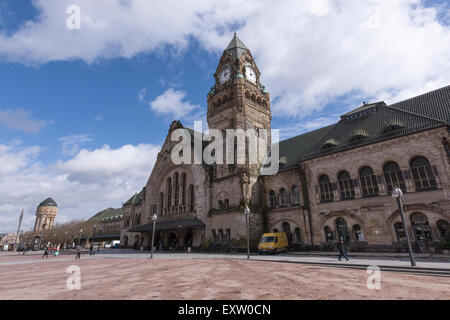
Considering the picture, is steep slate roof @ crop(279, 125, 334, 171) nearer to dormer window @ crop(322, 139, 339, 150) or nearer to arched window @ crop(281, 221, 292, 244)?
dormer window @ crop(322, 139, 339, 150)

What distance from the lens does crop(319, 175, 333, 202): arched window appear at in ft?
81.5

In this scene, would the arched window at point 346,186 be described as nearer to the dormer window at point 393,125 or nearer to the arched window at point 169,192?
the dormer window at point 393,125

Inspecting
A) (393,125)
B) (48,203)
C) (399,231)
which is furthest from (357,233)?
(48,203)

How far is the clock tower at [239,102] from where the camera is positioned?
3278cm

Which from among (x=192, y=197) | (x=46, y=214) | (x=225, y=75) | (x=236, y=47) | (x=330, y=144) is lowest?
(x=192, y=197)

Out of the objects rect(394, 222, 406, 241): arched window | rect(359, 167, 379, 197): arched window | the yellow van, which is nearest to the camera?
rect(394, 222, 406, 241): arched window

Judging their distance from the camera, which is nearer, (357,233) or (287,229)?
(357,233)

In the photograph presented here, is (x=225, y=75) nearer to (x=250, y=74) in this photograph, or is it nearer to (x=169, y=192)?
(x=250, y=74)

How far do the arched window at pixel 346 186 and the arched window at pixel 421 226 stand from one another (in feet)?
16.7

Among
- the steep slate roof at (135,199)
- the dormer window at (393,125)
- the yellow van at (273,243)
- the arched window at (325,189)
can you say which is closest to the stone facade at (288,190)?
the arched window at (325,189)

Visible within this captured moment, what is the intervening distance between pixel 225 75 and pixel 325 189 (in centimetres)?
2599

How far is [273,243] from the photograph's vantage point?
25031mm

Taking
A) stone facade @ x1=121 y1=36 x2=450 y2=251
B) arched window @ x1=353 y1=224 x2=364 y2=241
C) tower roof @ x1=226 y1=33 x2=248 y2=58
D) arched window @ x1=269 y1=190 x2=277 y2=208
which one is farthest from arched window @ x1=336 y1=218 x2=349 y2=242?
tower roof @ x1=226 y1=33 x2=248 y2=58

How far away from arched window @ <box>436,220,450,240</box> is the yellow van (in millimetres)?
13584
